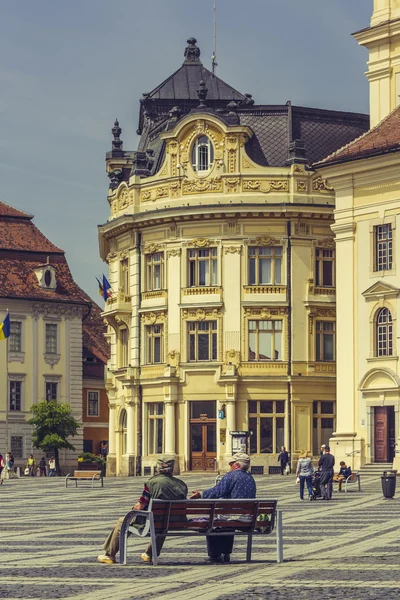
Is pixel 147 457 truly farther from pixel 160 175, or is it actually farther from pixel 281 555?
pixel 281 555

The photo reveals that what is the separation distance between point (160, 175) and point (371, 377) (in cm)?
1749

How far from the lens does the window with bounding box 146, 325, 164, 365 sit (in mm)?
73750

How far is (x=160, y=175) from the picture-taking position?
73375 millimetres

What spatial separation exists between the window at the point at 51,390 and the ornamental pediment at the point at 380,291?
3749 centimetres

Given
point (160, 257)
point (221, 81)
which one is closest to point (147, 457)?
point (160, 257)

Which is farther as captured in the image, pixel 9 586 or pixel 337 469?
pixel 337 469

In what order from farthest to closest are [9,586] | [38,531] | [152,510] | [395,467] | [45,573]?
[395,467] < [38,531] < [152,510] < [45,573] < [9,586]

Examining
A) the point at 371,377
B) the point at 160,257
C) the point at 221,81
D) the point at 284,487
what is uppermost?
the point at 221,81

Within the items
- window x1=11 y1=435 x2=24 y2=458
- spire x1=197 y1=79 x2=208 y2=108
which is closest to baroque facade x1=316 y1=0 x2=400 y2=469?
spire x1=197 y1=79 x2=208 y2=108

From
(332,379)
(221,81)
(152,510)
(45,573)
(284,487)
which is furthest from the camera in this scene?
(221,81)

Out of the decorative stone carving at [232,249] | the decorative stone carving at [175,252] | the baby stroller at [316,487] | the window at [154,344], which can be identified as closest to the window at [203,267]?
the decorative stone carving at [175,252]

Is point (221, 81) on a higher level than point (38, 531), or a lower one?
higher

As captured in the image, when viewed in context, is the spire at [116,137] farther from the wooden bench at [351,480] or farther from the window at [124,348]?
the wooden bench at [351,480]

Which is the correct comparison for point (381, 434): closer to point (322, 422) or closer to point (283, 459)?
point (283, 459)
